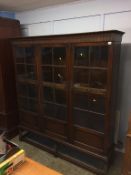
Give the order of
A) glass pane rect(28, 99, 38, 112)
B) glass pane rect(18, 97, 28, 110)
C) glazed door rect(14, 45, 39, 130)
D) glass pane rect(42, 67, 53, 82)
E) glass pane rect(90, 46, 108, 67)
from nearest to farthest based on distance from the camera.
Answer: glass pane rect(90, 46, 108, 67)
glass pane rect(42, 67, 53, 82)
glazed door rect(14, 45, 39, 130)
glass pane rect(28, 99, 38, 112)
glass pane rect(18, 97, 28, 110)

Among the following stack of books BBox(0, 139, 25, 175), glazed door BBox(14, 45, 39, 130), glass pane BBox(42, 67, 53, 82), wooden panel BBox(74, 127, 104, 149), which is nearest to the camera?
stack of books BBox(0, 139, 25, 175)

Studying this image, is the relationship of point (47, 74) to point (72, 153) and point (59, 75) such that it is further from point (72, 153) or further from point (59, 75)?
point (72, 153)

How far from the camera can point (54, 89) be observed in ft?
7.48

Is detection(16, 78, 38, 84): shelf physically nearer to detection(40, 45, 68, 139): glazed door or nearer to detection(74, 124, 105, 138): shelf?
detection(40, 45, 68, 139): glazed door

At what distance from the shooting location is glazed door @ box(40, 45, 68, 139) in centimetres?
215

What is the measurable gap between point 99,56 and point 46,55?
729mm

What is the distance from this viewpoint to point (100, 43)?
5.81ft

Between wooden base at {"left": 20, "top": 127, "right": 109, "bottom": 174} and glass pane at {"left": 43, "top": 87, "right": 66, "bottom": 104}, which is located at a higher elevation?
glass pane at {"left": 43, "top": 87, "right": 66, "bottom": 104}

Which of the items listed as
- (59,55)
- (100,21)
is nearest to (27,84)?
(59,55)

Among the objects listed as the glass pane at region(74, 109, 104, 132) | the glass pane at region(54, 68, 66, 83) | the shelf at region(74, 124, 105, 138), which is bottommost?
the shelf at region(74, 124, 105, 138)

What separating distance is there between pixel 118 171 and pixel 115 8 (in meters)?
2.02

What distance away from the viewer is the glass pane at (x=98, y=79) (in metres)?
1.86

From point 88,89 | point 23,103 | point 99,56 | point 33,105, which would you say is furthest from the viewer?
point 23,103

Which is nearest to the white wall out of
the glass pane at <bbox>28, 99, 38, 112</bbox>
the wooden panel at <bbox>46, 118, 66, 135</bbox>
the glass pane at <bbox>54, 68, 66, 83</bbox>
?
the glass pane at <bbox>54, 68, 66, 83</bbox>
